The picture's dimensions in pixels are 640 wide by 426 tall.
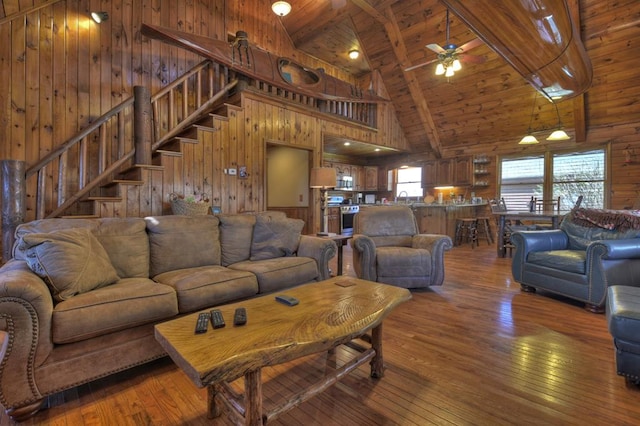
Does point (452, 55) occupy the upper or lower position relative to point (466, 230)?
upper

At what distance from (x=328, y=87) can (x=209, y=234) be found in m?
4.24

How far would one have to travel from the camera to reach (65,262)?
1.80 metres

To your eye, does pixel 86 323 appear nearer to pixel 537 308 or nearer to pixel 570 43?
pixel 537 308

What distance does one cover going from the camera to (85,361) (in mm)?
1652

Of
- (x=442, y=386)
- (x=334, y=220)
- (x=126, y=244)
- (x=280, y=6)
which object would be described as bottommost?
(x=442, y=386)

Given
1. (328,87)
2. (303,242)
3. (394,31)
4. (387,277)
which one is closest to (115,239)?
(303,242)

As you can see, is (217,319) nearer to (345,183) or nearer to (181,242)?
(181,242)

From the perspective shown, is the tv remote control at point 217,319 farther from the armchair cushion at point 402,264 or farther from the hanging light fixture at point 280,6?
the hanging light fixture at point 280,6

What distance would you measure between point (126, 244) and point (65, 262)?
59 centimetres

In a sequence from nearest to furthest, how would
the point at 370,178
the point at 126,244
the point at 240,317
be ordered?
the point at 240,317 < the point at 126,244 < the point at 370,178

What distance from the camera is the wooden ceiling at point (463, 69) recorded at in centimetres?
510

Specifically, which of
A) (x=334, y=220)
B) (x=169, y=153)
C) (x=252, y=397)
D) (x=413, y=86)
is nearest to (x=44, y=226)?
(x=169, y=153)

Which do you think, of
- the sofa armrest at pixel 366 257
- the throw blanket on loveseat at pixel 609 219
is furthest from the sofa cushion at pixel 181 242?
the throw blanket on loveseat at pixel 609 219

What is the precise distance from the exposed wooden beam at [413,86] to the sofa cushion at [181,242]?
18.6 ft
